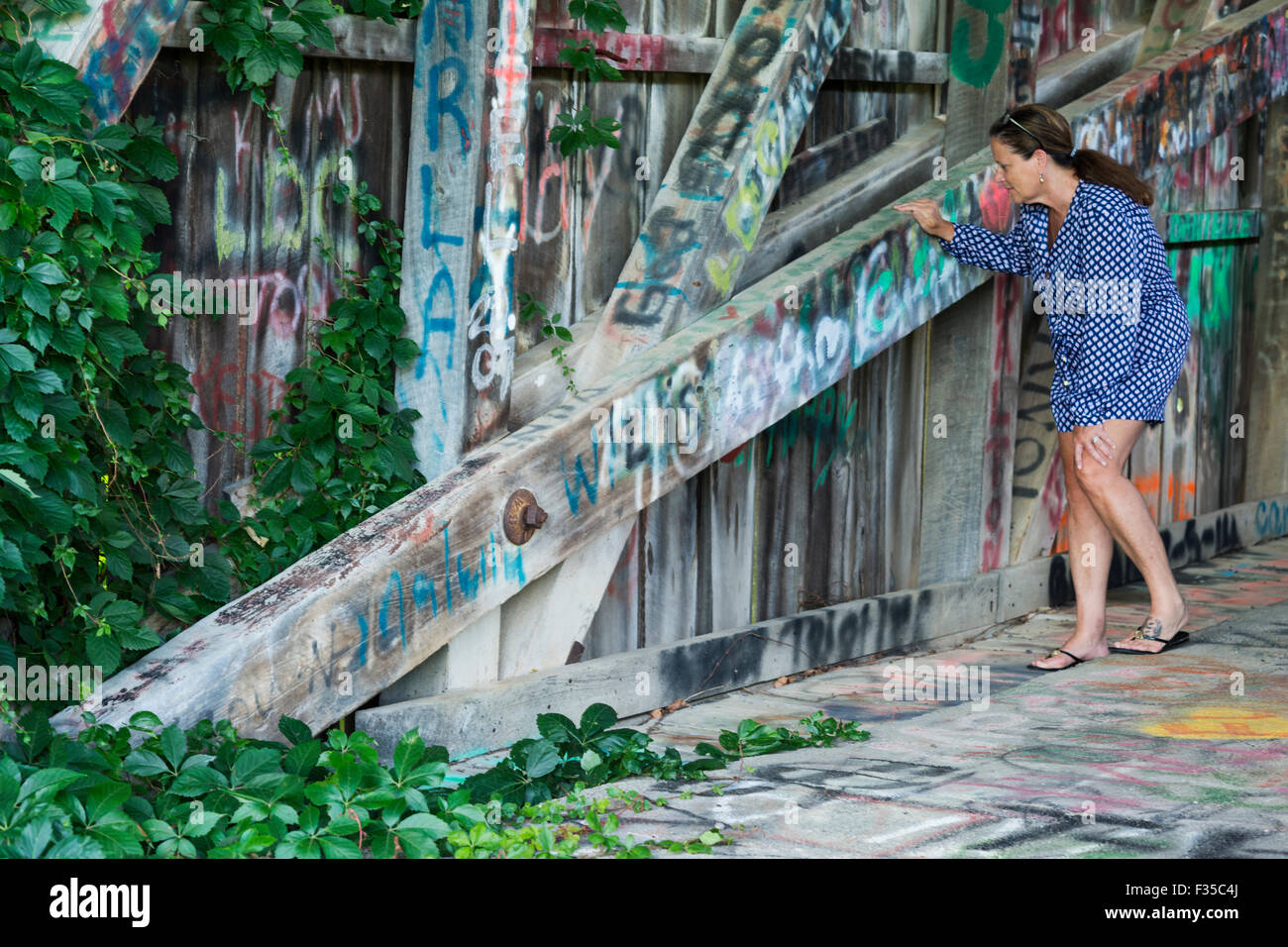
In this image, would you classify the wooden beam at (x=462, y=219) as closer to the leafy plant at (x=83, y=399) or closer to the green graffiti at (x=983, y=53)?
the leafy plant at (x=83, y=399)

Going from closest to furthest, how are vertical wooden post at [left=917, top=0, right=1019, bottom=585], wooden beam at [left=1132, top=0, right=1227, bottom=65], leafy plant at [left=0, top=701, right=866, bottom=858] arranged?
leafy plant at [left=0, top=701, right=866, bottom=858], vertical wooden post at [left=917, top=0, right=1019, bottom=585], wooden beam at [left=1132, top=0, right=1227, bottom=65]

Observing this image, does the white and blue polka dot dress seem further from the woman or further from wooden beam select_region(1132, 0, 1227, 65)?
wooden beam select_region(1132, 0, 1227, 65)

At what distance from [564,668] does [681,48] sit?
5.90 feet

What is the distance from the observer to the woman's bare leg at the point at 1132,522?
492cm

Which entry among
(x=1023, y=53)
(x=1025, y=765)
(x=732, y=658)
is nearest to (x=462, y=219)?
(x=732, y=658)

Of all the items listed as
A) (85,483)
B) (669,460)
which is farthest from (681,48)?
(85,483)

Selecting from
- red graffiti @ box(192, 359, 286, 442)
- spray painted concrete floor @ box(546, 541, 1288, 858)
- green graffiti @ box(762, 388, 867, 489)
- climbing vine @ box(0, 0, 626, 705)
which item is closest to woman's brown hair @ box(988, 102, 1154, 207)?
green graffiti @ box(762, 388, 867, 489)

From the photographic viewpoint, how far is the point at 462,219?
3848 mm

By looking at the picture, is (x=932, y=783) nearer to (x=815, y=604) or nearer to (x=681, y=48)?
(x=815, y=604)

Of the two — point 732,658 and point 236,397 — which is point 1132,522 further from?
point 236,397

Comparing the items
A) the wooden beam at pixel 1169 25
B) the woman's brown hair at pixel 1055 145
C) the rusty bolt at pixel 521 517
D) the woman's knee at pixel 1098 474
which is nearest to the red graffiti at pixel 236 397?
the rusty bolt at pixel 521 517

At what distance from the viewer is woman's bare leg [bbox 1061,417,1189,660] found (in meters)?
4.92

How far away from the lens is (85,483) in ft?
10.5

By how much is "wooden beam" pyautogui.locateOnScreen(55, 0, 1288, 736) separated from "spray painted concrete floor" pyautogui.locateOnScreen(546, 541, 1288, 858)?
2.25 feet
